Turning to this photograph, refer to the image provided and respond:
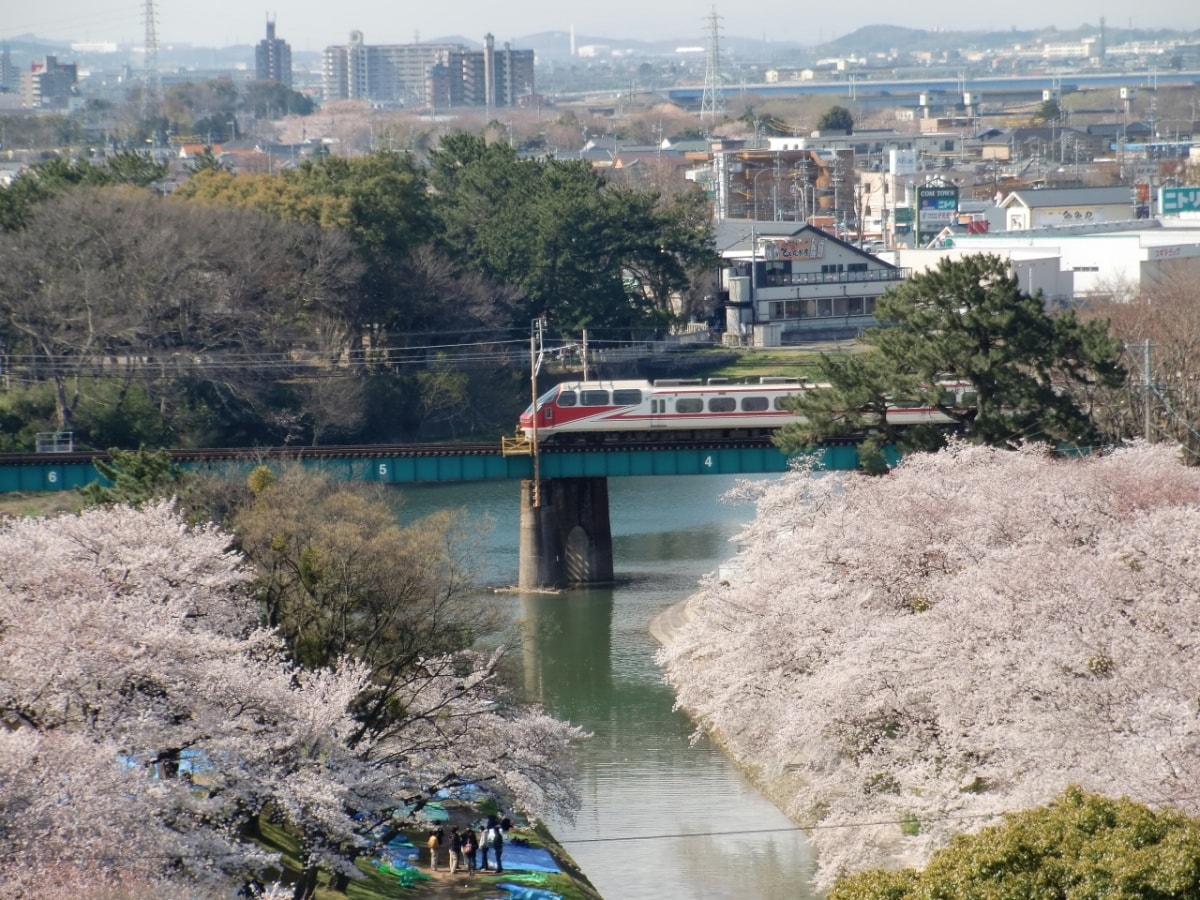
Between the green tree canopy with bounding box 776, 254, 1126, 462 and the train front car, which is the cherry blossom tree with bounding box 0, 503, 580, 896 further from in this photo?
the train front car

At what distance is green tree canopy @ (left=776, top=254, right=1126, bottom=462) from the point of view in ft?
102

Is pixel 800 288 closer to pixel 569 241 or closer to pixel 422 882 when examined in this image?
pixel 569 241

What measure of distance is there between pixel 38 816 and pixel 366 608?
915 cm

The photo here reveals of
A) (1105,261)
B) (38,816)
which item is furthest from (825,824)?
(1105,261)

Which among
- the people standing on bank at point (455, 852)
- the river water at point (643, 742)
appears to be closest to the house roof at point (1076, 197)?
the river water at point (643, 742)

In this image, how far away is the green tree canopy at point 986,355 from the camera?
31219mm

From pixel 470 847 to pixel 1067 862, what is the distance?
9.00m

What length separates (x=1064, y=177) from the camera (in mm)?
115500

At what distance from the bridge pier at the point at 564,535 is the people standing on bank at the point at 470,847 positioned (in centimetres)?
1793

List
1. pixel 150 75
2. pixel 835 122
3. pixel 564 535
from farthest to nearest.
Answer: pixel 150 75 < pixel 835 122 < pixel 564 535

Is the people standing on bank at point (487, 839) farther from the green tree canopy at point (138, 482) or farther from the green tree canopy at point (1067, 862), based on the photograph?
the green tree canopy at point (138, 482)

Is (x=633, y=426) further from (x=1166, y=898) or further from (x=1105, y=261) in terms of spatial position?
(x=1105, y=261)

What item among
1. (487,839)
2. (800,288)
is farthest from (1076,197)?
(487,839)

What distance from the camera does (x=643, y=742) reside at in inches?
1057
